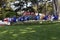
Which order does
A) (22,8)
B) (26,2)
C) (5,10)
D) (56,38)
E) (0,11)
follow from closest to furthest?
(56,38), (0,11), (5,10), (26,2), (22,8)

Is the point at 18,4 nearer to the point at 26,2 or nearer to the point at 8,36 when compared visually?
the point at 26,2

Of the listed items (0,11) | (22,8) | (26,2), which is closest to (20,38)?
(0,11)

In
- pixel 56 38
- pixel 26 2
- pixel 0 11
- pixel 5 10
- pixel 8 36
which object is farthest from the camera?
pixel 26 2

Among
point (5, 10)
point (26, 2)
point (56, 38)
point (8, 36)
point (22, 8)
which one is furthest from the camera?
point (22, 8)

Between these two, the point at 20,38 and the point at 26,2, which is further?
the point at 26,2

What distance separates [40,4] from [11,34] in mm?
30491

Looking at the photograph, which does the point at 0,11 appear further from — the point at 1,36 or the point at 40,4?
the point at 1,36

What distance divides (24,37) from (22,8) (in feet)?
105

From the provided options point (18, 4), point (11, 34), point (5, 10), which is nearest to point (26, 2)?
point (18, 4)

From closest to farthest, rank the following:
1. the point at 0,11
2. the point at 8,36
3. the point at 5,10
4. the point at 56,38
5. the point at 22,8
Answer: the point at 56,38 → the point at 8,36 → the point at 0,11 → the point at 5,10 → the point at 22,8

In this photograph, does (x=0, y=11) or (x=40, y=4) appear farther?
(x=40, y=4)

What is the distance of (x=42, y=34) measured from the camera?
22.9 ft

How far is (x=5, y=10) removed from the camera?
32.4m

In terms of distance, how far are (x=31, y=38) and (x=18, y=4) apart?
3205 centimetres
